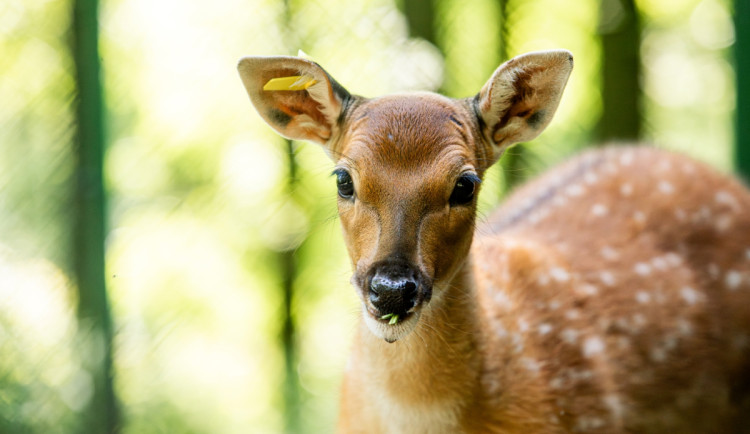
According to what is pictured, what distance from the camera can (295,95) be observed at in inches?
124

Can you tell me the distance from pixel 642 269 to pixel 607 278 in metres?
0.24

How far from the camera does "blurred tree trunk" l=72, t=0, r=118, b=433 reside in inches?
163

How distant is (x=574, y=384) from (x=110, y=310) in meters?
2.44

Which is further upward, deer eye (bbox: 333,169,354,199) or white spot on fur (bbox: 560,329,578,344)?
deer eye (bbox: 333,169,354,199)

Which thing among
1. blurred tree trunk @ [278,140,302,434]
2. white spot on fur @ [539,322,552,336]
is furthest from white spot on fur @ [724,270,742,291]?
blurred tree trunk @ [278,140,302,434]

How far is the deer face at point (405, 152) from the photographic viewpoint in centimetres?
254

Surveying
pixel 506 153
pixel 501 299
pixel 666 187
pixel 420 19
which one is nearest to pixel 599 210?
pixel 666 187

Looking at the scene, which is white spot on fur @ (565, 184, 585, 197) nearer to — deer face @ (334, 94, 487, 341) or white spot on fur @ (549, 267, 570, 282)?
white spot on fur @ (549, 267, 570, 282)

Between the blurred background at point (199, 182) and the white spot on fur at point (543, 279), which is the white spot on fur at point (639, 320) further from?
the blurred background at point (199, 182)

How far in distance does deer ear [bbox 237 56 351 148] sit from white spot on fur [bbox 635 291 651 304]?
174 centimetres

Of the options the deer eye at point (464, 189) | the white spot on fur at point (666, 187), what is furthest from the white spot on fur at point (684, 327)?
the deer eye at point (464, 189)

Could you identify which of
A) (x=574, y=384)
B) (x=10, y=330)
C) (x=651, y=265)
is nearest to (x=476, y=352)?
(x=574, y=384)

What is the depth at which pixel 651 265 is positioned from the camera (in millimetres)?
3998

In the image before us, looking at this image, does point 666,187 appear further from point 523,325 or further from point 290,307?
point 290,307
